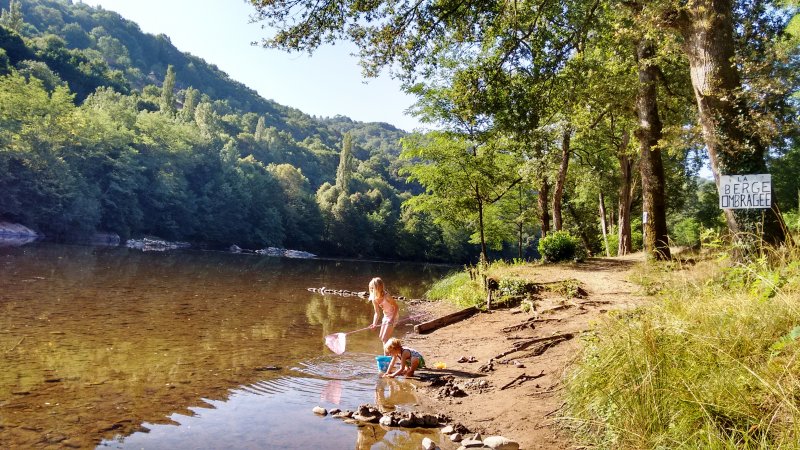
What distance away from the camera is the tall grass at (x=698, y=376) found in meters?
3.53

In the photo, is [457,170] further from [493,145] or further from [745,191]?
[745,191]

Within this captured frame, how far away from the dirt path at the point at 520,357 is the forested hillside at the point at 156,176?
25798 mm

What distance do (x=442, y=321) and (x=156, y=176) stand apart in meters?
68.0

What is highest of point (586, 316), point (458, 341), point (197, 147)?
point (197, 147)

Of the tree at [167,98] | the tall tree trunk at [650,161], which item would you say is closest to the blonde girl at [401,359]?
the tall tree trunk at [650,161]

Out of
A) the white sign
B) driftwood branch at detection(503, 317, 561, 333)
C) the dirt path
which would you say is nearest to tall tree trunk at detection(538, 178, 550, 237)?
the dirt path

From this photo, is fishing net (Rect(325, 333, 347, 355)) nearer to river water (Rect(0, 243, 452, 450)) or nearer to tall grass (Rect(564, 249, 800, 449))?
river water (Rect(0, 243, 452, 450))

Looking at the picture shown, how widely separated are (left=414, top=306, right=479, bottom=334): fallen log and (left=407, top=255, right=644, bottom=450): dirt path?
30 centimetres

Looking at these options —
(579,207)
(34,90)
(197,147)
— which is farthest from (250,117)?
(579,207)

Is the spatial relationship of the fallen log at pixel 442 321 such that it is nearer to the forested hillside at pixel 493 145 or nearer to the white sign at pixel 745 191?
the forested hillside at pixel 493 145

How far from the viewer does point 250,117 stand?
155875mm

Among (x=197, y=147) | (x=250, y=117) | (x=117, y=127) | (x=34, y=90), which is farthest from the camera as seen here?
(x=250, y=117)

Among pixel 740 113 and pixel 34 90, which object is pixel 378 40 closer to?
pixel 740 113

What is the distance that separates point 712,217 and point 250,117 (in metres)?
138
